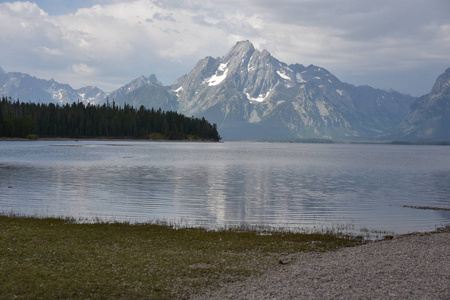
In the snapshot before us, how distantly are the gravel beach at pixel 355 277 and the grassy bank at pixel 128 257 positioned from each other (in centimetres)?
166

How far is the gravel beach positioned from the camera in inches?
683

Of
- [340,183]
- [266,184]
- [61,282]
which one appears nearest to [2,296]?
[61,282]

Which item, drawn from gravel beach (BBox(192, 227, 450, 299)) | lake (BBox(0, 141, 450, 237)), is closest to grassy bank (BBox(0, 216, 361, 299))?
gravel beach (BBox(192, 227, 450, 299))

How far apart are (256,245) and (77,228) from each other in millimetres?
14289

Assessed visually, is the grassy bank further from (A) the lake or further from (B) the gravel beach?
(A) the lake

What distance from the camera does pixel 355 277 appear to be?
64.0ft

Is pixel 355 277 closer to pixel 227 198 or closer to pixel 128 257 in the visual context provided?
pixel 128 257

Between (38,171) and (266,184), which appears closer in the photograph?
(266,184)

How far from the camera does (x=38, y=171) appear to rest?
3265 inches

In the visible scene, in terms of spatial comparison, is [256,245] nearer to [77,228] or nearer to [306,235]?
[306,235]

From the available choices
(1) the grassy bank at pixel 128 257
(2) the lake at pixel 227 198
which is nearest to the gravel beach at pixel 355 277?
(1) the grassy bank at pixel 128 257

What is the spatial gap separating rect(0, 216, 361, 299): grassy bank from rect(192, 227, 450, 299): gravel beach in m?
1.66

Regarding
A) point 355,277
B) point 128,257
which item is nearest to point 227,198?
point 128,257

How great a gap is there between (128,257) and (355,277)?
12.4 metres
